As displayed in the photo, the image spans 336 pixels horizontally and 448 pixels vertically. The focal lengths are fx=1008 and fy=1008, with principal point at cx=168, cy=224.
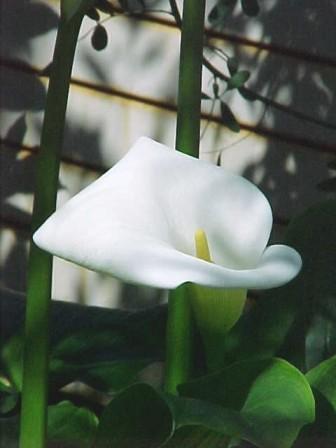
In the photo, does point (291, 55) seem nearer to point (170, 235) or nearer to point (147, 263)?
point (170, 235)

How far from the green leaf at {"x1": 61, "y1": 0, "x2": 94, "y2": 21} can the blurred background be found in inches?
24.9

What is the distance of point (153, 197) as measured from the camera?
0.87m

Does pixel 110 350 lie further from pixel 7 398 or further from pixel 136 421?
pixel 136 421

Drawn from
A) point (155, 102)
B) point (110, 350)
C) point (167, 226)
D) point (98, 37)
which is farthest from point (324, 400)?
point (155, 102)

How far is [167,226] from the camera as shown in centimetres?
86

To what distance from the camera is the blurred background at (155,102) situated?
1.74 meters

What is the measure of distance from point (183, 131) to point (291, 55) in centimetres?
80

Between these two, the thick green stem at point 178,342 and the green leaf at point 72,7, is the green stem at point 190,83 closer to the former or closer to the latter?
the thick green stem at point 178,342

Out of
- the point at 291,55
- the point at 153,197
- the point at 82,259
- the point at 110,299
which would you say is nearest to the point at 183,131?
the point at 153,197

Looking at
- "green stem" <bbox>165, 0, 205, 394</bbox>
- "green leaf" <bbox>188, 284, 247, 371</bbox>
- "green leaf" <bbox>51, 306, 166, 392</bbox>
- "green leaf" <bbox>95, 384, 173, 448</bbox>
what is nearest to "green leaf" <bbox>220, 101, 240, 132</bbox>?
"green leaf" <bbox>51, 306, 166, 392</bbox>

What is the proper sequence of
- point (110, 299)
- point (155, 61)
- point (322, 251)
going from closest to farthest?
point (322, 251)
point (155, 61)
point (110, 299)

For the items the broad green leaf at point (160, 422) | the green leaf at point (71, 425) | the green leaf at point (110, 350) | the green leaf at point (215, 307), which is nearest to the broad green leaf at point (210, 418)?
the broad green leaf at point (160, 422)

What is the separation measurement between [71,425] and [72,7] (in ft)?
1.51

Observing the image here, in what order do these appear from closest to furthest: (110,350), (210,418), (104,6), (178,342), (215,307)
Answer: (210,418) < (215,307) < (178,342) < (110,350) < (104,6)
